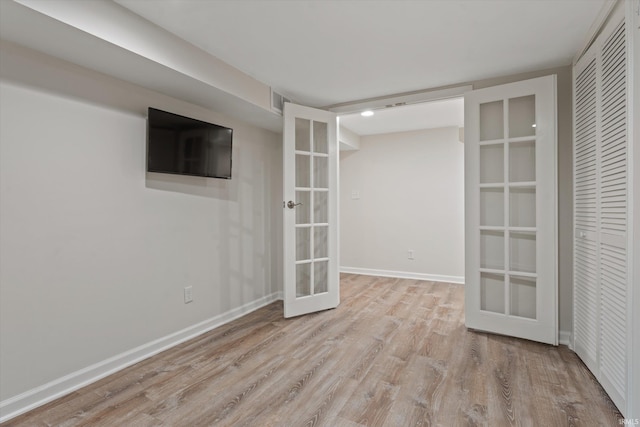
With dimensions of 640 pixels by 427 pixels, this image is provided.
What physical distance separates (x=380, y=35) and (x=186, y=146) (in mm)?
1664

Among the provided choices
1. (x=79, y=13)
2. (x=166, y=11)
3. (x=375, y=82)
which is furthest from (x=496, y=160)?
(x=79, y=13)

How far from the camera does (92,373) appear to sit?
2.00m

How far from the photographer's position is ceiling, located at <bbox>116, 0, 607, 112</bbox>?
179 cm

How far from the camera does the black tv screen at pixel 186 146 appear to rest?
7.60 feet

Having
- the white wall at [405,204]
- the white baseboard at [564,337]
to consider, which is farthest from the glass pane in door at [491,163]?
the white wall at [405,204]

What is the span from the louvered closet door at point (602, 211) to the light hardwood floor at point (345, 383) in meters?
0.24

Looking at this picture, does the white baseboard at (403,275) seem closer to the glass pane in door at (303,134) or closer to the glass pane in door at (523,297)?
the glass pane in door at (523,297)

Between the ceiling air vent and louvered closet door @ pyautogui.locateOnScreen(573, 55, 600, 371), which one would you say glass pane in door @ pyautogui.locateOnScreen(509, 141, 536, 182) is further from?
the ceiling air vent

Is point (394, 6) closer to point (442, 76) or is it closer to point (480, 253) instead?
point (442, 76)

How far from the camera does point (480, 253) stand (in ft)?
9.11

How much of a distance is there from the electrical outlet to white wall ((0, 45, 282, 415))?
3 cm

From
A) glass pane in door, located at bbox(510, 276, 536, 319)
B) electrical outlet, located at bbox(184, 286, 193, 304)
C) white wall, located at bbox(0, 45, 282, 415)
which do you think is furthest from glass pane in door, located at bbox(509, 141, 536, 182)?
electrical outlet, located at bbox(184, 286, 193, 304)

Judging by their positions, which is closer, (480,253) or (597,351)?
(597,351)

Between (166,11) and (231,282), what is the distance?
7.46 ft
